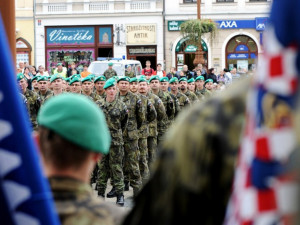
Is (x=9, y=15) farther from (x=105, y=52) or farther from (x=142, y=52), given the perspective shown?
(x=105, y=52)

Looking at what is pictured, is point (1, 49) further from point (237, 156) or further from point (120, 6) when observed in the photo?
point (120, 6)

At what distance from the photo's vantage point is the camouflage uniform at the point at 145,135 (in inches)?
540

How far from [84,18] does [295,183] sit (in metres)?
41.0

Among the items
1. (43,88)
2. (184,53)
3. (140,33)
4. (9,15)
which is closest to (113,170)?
(43,88)

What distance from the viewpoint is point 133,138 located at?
1341 centimetres

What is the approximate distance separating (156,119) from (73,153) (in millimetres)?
12685

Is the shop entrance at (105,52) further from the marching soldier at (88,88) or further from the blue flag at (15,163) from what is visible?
the blue flag at (15,163)

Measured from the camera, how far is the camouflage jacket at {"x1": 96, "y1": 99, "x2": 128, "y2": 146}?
1259cm

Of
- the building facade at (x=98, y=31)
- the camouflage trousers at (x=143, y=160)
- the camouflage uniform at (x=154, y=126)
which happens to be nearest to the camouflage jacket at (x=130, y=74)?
the camouflage uniform at (x=154, y=126)

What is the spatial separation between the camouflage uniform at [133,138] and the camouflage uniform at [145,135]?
19cm

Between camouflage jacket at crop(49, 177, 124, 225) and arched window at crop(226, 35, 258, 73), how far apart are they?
3809 centimetres

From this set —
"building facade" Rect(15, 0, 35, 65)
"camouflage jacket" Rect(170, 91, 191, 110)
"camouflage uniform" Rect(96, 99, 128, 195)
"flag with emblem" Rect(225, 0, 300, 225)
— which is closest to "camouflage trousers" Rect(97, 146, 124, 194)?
"camouflage uniform" Rect(96, 99, 128, 195)

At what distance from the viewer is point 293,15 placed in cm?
132

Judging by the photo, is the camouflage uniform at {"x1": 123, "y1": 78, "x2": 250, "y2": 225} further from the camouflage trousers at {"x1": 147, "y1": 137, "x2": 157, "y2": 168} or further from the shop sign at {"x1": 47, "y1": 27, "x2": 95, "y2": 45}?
the shop sign at {"x1": 47, "y1": 27, "x2": 95, "y2": 45}
